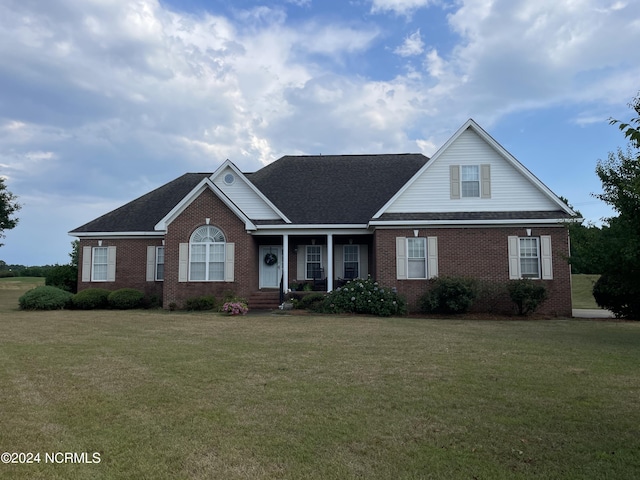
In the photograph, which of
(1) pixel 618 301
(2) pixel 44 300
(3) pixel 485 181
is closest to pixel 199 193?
(2) pixel 44 300

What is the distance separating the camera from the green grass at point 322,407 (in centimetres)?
440

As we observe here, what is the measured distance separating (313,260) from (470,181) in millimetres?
7746

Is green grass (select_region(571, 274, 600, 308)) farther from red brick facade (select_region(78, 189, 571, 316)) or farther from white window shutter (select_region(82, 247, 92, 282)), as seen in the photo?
white window shutter (select_region(82, 247, 92, 282))

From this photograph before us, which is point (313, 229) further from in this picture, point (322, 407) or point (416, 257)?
point (322, 407)

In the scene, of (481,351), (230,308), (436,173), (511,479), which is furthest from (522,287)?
(511,479)

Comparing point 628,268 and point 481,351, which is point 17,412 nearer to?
point 481,351

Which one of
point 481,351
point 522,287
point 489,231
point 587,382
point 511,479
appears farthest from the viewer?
point 489,231

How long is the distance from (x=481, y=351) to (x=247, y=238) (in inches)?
474

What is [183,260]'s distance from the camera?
65.9 ft

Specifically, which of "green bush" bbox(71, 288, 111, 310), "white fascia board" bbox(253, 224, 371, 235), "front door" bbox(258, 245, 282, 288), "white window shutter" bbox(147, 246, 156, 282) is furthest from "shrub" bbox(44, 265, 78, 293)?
"white fascia board" bbox(253, 224, 371, 235)

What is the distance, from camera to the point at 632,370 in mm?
8289

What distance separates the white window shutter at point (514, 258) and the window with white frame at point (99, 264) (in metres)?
17.5

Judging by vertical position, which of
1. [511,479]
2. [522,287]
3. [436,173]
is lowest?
[511,479]

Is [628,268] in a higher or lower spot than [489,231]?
lower
